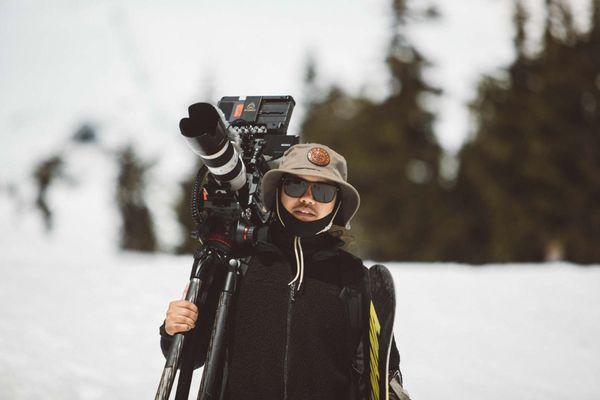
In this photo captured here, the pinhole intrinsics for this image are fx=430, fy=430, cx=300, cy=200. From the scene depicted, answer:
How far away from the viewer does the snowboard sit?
1.94m

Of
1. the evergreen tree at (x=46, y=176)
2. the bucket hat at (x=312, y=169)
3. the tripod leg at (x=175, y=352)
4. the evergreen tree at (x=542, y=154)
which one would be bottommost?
the tripod leg at (x=175, y=352)

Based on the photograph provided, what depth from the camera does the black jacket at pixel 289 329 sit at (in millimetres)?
2053

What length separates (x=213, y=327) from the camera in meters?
Answer: 1.88

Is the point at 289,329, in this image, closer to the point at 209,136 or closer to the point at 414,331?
the point at 209,136

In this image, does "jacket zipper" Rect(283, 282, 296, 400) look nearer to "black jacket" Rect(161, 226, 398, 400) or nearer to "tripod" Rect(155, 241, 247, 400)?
"black jacket" Rect(161, 226, 398, 400)

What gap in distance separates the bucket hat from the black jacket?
0.82 ft

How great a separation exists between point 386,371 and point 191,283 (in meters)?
0.96

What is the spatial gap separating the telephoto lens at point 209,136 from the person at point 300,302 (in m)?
0.43

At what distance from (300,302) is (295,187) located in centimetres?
59

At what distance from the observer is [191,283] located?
74.1 inches

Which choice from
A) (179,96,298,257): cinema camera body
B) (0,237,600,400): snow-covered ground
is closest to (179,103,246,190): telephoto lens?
(179,96,298,257): cinema camera body

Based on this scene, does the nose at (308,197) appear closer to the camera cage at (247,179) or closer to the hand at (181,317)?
the camera cage at (247,179)

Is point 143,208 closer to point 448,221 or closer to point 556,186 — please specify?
point 448,221

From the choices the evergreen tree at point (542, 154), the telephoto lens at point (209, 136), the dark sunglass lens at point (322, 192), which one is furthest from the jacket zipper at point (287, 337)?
the evergreen tree at point (542, 154)
